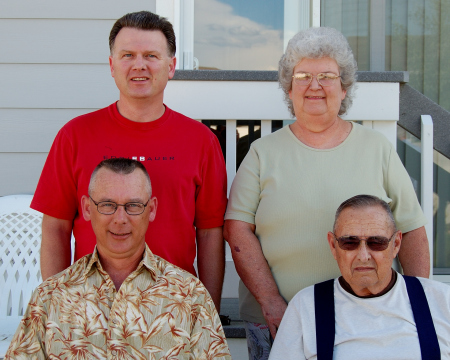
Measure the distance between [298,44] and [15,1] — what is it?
209 cm

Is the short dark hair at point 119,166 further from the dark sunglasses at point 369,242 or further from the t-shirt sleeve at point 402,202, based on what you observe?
the t-shirt sleeve at point 402,202

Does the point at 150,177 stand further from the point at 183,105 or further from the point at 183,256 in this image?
the point at 183,105

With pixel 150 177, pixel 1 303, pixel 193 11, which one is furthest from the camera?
pixel 193 11

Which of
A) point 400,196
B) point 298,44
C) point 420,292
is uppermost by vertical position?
point 298,44

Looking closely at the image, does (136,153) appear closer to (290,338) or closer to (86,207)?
(86,207)

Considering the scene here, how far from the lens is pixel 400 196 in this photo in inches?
86.9

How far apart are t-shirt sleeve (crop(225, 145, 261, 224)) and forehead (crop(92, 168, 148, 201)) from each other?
0.46 metres

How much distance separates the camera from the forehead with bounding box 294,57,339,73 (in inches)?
86.7

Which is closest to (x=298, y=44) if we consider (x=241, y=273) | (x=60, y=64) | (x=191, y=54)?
(x=241, y=273)

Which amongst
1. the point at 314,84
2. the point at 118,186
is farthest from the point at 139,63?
the point at 314,84

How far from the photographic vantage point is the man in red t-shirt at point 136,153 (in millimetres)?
2088

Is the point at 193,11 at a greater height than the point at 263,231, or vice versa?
the point at 193,11

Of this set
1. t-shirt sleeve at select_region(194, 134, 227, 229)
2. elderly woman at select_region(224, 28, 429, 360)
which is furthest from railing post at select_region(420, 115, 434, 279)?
t-shirt sleeve at select_region(194, 134, 227, 229)

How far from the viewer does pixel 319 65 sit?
7.23 ft
